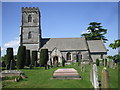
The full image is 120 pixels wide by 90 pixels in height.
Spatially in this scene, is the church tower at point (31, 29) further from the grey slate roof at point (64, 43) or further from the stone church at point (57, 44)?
the grey slate roof at point (64, 43)

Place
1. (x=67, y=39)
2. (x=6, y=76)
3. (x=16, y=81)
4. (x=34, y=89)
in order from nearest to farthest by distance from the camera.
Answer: (x=34, y=89) → (x=16, y=81) → (x=6, y=76) → (x=67, y=39)

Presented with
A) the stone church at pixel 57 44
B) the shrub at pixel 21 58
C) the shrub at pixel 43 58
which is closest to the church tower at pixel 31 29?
the stone church at pixel 57 44

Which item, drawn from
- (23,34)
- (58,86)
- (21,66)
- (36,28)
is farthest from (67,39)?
(58,86)

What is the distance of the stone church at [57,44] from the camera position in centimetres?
3688

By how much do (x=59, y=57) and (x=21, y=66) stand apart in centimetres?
1399

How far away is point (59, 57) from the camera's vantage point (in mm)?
35250

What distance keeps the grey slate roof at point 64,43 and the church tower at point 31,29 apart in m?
2.47

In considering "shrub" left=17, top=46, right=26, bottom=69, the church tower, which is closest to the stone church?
the church tower

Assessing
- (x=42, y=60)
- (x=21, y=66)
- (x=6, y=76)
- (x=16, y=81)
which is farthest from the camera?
(x=42, y=60)

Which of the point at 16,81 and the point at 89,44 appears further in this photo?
the point at 89,44

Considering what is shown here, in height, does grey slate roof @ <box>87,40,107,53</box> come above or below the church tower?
below

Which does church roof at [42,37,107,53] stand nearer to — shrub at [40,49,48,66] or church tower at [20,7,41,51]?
church tower at [20,7,41,51]

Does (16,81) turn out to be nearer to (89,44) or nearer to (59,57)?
(59,57)

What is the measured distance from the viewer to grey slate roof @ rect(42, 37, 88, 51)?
3741 cm
